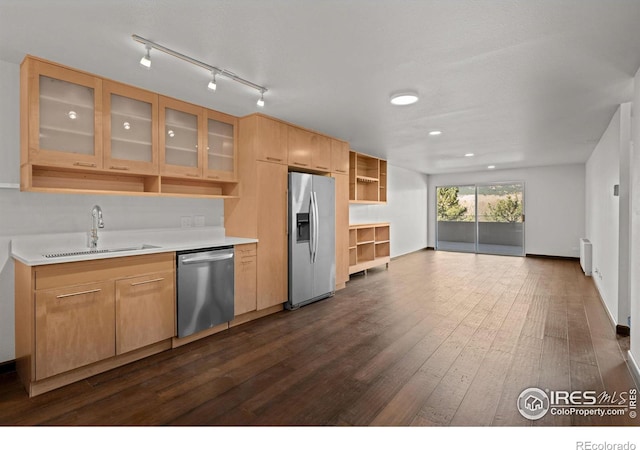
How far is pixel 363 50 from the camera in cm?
238

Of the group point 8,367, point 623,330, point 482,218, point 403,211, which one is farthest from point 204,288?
point 482,218

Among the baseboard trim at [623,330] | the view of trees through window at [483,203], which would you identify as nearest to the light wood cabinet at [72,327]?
the baseboard trim at [623,330]

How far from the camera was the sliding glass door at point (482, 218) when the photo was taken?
29.4ft

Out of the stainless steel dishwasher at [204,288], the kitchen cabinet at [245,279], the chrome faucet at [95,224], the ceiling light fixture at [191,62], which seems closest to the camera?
the ceiling light fixture at [191,62]

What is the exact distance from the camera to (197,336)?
327 centimetres

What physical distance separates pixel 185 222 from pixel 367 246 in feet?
13.2

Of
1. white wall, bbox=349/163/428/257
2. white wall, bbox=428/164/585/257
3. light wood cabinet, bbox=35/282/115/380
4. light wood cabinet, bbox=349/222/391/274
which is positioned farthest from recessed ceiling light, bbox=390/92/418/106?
white wall, bbox=428/164/585/257

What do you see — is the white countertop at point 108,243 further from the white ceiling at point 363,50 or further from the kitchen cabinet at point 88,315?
the white ceiling at point 363,50

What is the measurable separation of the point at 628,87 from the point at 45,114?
5.18 m

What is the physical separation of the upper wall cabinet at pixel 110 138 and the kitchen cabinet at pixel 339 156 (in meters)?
1.69

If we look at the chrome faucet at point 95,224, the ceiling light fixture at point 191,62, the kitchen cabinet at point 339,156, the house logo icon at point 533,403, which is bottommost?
the house logo icon at point 533,403

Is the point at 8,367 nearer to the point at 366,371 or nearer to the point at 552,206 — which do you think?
the point at 366,371

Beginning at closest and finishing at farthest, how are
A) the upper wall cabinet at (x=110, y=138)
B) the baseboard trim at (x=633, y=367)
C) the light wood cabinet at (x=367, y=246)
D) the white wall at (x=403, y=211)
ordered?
the baseboard trim at (x=633, y=367), the upper wall cabinet at (x=110, y=138), the light wood cabinet at (x=367, y=246), the white wall at (x=403, y=211)
